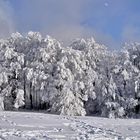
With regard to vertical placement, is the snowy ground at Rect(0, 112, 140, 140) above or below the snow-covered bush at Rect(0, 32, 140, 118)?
below

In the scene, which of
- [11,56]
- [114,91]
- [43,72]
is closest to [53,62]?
[43,72]

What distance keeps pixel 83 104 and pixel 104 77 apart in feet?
11.6

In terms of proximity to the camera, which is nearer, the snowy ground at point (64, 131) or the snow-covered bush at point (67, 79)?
the snowy ground at point (64, 131)

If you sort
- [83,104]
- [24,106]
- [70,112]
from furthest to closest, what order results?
[24,106] → [83,104] → [70,112]

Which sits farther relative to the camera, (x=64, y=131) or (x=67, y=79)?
(x=67, y=79)

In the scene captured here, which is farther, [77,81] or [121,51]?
[121,51]

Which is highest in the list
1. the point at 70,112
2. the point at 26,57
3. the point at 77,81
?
the point at 26,57

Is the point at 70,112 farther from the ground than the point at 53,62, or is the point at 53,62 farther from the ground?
the point at 53,62

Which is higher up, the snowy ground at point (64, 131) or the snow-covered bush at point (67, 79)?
the snow-covered bush at point (67, 79)

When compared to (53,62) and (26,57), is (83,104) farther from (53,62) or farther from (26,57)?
(26,57)

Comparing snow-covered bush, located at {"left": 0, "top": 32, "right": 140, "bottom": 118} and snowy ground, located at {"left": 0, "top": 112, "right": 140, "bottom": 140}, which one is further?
snow-covered bush, located at {"left": 0, "top": 32, "right": 140, "bottom": 118}

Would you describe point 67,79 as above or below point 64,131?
above

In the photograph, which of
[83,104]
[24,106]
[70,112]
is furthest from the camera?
[24,106]

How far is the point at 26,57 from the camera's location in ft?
128
